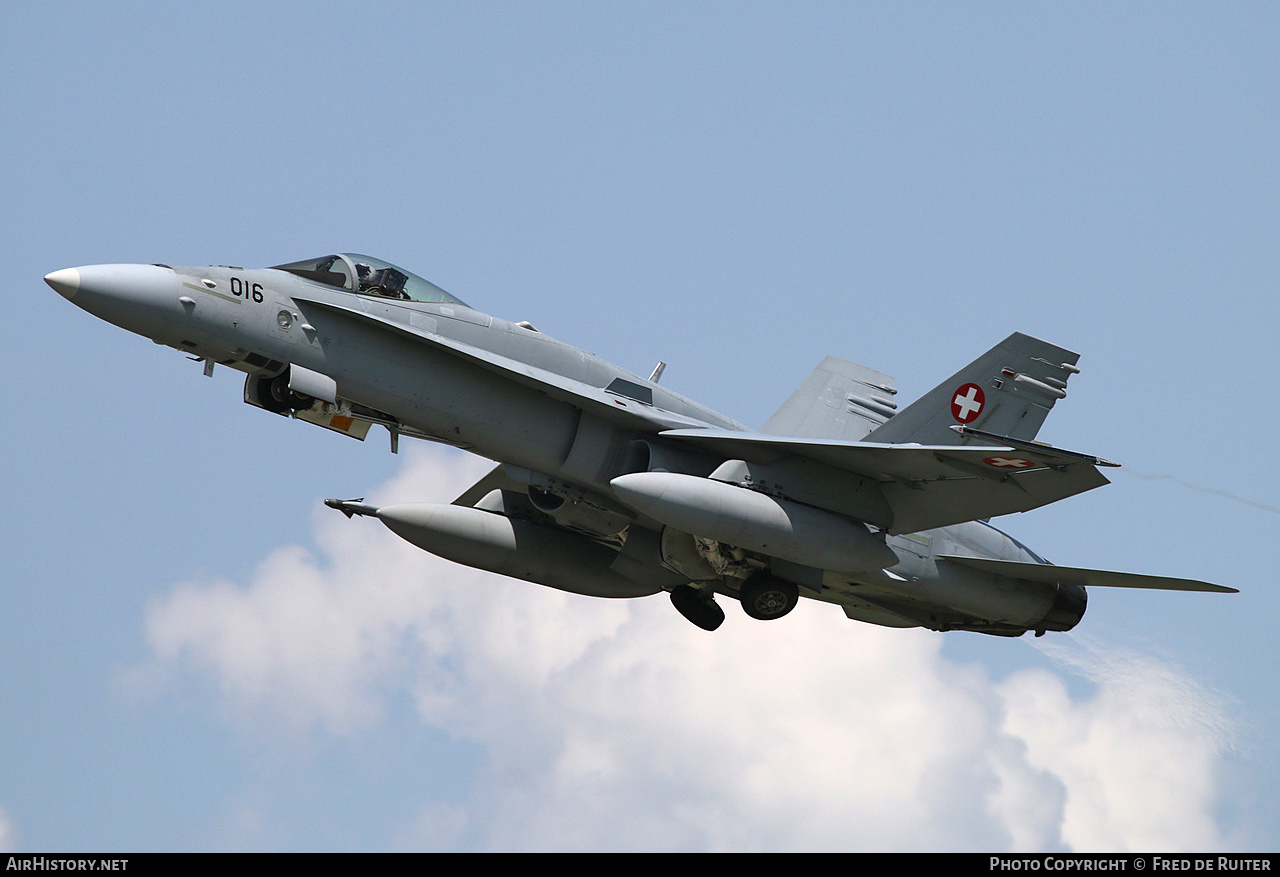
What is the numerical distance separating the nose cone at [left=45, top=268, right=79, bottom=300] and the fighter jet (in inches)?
0.7

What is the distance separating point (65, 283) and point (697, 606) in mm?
8487

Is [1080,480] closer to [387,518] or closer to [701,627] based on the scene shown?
[701,627]

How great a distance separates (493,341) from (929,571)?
6.19m

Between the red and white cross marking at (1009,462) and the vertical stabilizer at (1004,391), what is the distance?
1.46 metres

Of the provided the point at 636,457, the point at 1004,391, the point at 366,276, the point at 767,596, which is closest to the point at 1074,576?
the point at 1004,391

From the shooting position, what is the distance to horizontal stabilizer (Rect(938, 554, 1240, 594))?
15820 mm

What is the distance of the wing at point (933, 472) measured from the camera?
1412 centimetres

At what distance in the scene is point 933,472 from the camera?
1493cm

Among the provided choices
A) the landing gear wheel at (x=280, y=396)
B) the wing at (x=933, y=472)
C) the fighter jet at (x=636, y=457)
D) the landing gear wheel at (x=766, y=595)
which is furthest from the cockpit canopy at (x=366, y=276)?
the landing gear wheel at (x=766, y=595)

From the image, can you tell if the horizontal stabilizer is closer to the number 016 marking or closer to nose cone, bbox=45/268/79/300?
A: the number 016 marking

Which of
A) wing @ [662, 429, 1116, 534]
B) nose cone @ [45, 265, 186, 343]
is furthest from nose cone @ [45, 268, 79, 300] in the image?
wing @ [662, 429, 1116, 534]
